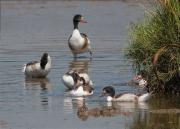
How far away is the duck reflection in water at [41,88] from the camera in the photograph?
14391 mm

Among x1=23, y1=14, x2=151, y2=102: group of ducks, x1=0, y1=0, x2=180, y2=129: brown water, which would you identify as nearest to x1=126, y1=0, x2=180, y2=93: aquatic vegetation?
x1=0, y1=0, x2=180, y2=129: brown water

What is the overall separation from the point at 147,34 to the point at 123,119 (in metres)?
2.56

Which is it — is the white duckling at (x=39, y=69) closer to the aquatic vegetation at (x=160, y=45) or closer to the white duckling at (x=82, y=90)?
the white duckling at (x=82, y=90)

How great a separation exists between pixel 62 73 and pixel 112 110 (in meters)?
5.10

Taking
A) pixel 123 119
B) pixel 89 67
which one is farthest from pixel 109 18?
pixel 123 119

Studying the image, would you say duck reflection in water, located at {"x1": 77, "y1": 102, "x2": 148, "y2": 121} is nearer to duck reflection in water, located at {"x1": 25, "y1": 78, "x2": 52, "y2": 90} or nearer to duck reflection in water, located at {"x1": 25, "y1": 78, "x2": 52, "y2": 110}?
duck reflection in water, located at {"x1": 25, "y1": 78, "x2": 52, "y2": 110}

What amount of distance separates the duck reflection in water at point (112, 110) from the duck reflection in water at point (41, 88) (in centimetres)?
75

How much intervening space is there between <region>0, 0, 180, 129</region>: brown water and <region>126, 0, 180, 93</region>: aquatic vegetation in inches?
11.3

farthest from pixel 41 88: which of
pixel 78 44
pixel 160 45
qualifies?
pixel 78 44

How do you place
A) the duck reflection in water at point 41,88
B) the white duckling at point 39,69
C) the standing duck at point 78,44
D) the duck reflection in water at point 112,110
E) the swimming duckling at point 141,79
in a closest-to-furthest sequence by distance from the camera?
the duck reflection in water at point 112,110
the duck reflection in water at point 41,88
the swimming duckling at point 141,79
the white duckling at point 39,69
the standing duck at point 78,44

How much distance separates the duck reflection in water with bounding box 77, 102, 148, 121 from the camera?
13.0m

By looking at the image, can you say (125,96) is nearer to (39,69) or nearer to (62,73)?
(62,73)

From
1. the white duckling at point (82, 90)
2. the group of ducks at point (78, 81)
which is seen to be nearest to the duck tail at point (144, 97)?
Result: the group of ducks at point (78, 81)

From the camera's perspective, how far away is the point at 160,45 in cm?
1439
